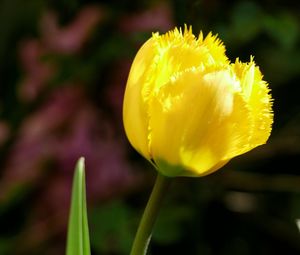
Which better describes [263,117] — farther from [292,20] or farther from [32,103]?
[32,103]

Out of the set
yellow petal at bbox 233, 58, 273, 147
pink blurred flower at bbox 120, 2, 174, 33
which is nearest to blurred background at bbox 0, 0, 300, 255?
pink blurred flower at bbox 120, 2, 174, 33

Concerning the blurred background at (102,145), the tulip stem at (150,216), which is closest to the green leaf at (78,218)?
the tulip stem at (150,216)

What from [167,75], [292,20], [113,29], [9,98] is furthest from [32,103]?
[167,75]

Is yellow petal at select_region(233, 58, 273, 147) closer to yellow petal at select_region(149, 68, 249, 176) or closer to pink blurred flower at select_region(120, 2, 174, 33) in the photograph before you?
yellow petal at select_region(149, 68, 249, 176)

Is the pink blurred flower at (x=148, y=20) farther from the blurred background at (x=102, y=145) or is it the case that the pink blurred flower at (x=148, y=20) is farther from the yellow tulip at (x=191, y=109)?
the yellow tulip at (x=191, y=109)

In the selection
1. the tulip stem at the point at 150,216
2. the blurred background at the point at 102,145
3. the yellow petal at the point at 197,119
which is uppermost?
the blurred background at the point at 102,145

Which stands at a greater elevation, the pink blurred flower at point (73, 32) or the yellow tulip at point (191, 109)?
the pink blurred flower at point (73, 32)
